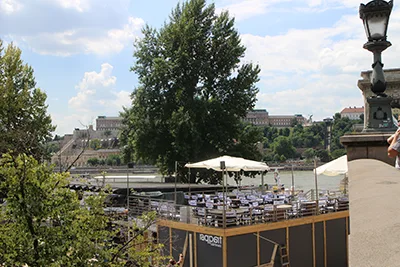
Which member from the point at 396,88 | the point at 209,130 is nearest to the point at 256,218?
the point at 209,130

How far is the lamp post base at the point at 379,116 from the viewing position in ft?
19.2

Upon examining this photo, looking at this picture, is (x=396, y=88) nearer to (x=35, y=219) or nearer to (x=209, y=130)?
(x=209, y=130)

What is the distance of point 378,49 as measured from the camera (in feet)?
19.3

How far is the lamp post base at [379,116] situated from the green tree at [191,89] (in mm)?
23343

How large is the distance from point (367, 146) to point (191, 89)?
2631 cm

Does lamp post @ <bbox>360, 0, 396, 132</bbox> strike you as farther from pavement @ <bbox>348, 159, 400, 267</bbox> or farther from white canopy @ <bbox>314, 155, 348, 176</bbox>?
white canopy @ <bbox>314, 155, 348, 176</bbox>

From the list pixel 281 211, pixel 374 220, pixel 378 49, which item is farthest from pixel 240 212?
pixel 374 220

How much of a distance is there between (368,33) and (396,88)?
42.9 m

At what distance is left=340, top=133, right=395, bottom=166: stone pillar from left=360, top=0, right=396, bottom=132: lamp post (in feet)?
0.96

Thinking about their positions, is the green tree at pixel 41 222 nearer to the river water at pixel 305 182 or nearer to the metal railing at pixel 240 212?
the metal railing at pixel 240 212

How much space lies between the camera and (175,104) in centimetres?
3139

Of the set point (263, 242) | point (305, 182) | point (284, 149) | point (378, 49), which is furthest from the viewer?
point (284, 149)

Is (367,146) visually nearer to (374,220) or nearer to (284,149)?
(374,220)

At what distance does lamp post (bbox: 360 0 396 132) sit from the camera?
19.1 feet
